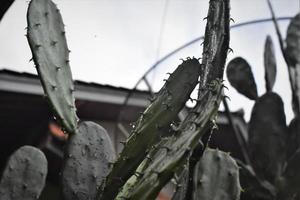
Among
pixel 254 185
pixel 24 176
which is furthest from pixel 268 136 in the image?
pixel 24 176

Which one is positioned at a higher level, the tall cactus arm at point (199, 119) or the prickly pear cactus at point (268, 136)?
the tall cactus arm at point (199, 119)

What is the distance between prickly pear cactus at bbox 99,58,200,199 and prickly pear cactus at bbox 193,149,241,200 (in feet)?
0.69

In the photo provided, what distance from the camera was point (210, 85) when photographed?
1.70 m

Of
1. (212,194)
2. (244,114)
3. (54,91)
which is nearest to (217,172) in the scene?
(212,194)

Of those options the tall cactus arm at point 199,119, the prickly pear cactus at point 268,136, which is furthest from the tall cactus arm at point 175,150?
the prickly pear cactus at point 268,136

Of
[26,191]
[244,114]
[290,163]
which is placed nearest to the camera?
[26,191]

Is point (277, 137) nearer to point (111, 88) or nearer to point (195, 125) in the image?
point (195, 125)

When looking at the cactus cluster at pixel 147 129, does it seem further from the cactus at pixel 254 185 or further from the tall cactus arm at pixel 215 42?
the cactus at pixel 254 185

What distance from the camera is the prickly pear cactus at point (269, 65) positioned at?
380 centimetres

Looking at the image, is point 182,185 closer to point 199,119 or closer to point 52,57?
point 199,119

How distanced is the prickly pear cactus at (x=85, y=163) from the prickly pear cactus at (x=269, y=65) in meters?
1.84

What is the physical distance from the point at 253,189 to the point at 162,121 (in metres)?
1.71

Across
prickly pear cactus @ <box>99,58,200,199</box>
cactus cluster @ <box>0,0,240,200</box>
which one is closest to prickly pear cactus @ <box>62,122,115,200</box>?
cactus cluster @ <box>0,0,240,200</box>

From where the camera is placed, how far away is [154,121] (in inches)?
77.2
